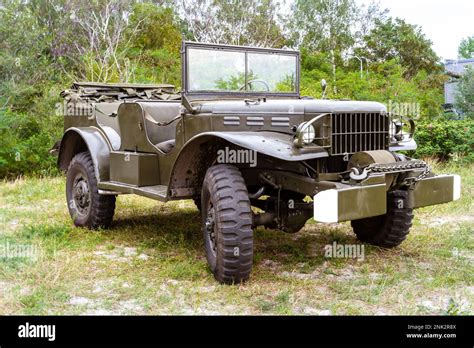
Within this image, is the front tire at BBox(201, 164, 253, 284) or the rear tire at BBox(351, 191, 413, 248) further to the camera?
the rear tire at BBox(351, 191, 413, 248)

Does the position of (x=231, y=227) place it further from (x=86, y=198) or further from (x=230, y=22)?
(x=230, y=22)

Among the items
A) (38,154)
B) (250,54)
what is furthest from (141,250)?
(38,154)

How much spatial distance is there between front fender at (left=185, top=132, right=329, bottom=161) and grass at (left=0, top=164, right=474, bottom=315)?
0.98 meters

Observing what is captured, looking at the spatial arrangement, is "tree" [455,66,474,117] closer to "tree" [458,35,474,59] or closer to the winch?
the winch

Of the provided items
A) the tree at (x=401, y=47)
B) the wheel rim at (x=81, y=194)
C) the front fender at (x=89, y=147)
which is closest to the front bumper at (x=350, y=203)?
the front fender at (x=89, y=147)

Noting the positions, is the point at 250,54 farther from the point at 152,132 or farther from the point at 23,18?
the point at 23,18

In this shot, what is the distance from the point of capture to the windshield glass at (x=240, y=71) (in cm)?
569

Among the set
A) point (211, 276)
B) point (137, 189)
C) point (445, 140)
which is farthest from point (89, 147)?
point (445, 140)

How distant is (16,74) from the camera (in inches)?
587

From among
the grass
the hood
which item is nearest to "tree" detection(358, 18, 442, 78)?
the grass

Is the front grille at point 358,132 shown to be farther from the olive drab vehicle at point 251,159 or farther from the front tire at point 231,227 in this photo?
the front tire at point 231,227

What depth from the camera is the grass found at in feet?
13.8

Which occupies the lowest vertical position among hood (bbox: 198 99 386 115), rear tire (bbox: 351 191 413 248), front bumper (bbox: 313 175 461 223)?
rear tire (bbox: 351 191 413 248)

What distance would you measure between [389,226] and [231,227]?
5.95 feet
